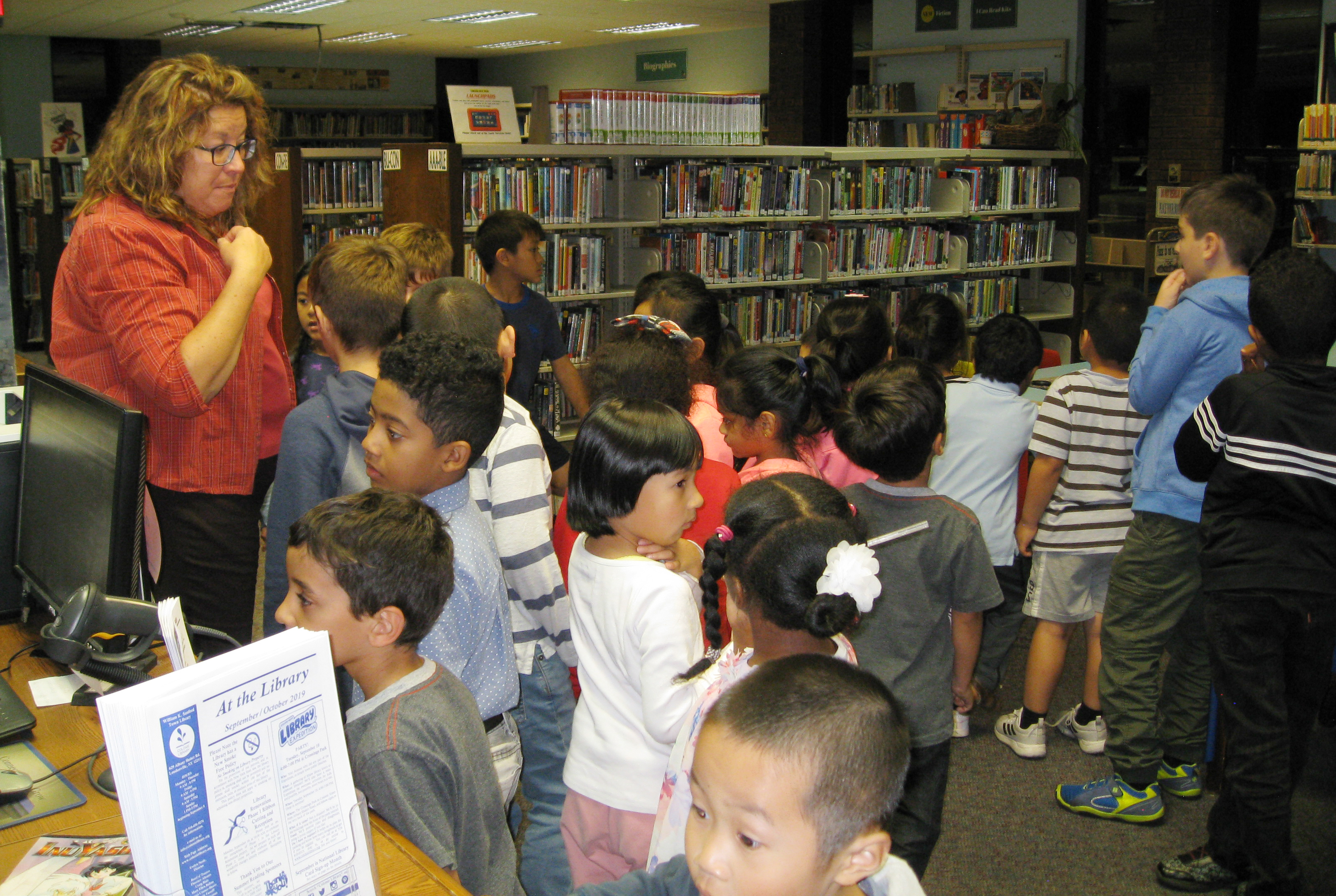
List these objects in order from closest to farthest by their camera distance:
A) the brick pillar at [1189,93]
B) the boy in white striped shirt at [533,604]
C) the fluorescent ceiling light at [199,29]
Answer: the boy in white striped shirt at [533,604] → the brick pillar at [1189,93] → the fluorescent ceiling light at [199,29]

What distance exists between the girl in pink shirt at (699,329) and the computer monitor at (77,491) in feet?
4.41

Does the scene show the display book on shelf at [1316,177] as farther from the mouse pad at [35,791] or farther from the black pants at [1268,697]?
the mouse pad at [35,791]

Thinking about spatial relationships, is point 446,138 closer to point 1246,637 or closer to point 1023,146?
point 1023,146

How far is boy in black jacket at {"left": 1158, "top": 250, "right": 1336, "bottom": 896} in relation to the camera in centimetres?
212

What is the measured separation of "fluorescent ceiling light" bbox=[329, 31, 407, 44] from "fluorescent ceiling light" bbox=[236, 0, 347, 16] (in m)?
1.91

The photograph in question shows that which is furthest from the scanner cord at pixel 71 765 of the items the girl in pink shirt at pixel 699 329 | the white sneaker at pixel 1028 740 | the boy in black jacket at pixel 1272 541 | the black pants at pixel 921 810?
the white sneaker at pixel 1028 740

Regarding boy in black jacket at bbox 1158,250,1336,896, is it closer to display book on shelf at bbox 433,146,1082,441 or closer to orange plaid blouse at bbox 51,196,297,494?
orange plaid blouse at bbox 51,196,297,494

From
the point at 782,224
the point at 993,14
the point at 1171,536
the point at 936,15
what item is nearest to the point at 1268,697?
the point at 1171,536

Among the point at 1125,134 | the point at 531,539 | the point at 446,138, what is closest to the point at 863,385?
the point at 531,539

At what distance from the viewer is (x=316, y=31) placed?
40.8 ft

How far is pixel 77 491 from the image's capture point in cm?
159

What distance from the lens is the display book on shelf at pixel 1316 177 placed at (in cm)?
645

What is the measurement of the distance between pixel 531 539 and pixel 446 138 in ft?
48.3

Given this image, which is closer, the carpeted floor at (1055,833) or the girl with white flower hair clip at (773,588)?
the girl with white flower hair clip at (773,588)
